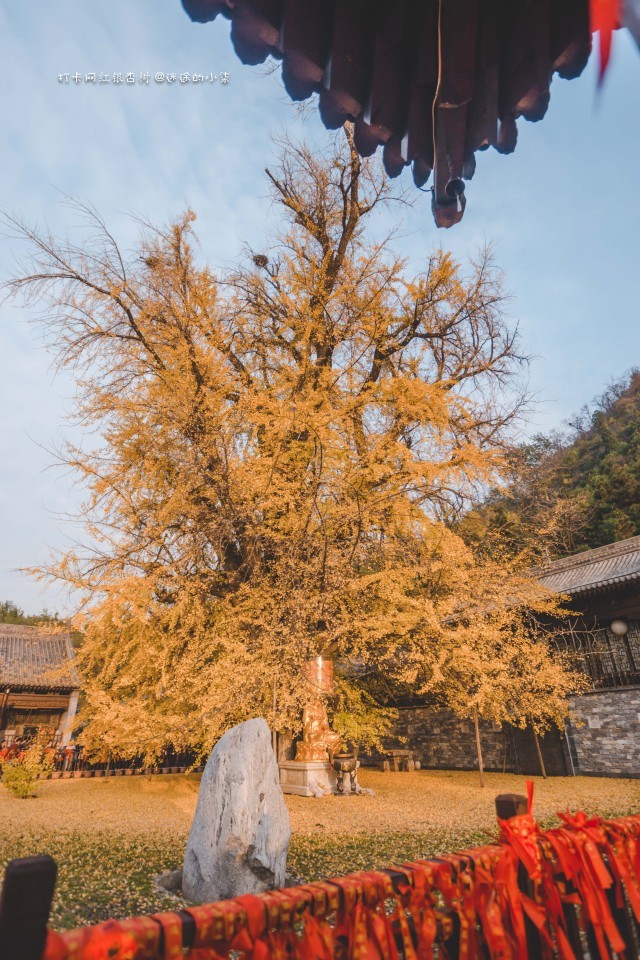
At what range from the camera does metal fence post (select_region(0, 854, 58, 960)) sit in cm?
120

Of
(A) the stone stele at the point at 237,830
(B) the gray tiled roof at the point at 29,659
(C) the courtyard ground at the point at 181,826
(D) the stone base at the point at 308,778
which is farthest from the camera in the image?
(B) the gray tiled roof at the point at 29,659

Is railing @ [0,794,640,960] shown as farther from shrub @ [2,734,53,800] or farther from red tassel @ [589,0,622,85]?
shrub @ [2,734,53,800]

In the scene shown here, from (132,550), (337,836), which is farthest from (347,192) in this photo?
(337,836)

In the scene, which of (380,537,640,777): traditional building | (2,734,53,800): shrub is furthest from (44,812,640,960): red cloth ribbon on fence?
(2,734,53,800): shrub

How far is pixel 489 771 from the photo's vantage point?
17.5 m

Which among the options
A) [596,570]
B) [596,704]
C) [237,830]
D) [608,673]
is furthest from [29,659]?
[596,570]

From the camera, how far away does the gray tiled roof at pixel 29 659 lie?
21.2 m

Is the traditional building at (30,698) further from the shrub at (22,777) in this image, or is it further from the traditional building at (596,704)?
the traditional building at (596,704)

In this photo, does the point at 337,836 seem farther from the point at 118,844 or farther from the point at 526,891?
the point at 526,891

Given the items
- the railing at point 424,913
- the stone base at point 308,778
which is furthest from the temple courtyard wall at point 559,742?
the railing at point 424,913

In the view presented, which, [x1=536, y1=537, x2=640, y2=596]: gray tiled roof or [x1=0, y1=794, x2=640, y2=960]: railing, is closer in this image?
[x1=0, y1=794, x2=640, y2=960]: railing

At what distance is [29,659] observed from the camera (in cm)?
2338

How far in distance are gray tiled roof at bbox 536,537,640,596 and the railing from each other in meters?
14.4

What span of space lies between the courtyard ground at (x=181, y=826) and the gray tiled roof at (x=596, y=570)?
204 inches
